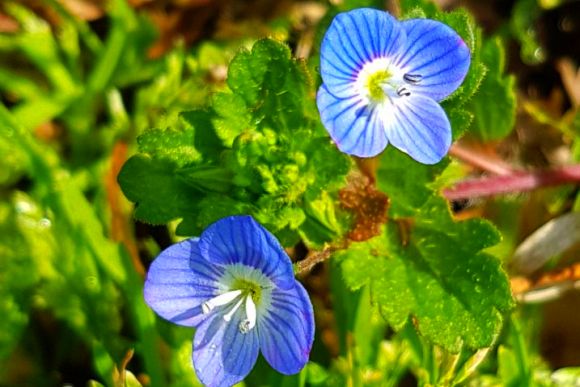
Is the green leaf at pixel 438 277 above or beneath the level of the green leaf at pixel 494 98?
beneath

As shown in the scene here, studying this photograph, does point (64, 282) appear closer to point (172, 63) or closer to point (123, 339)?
point (123, 339)

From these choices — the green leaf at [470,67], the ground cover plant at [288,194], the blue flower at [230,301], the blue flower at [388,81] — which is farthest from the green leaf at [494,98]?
the blue flower at [230,301]

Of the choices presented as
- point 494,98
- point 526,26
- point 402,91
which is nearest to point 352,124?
point 402,91

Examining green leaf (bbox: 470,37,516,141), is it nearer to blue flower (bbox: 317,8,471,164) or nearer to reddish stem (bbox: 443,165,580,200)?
reddish stem (bbox: 443,165,580,200)

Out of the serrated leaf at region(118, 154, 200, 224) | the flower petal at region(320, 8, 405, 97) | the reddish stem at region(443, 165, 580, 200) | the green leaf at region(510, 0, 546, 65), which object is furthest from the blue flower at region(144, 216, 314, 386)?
the green leaf at region(510, 0, 546, 65)

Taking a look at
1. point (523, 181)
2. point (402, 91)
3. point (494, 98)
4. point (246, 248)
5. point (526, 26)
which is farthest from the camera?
point (526, 26)

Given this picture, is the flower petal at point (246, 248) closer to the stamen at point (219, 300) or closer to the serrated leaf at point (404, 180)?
the stamen at point (219, 300)

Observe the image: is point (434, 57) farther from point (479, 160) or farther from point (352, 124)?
point (479, 160)
